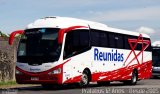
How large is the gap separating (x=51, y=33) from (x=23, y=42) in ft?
4.83

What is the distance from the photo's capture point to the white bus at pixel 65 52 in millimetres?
20984

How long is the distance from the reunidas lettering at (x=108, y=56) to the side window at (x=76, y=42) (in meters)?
1.21

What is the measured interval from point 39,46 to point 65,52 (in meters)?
1.20

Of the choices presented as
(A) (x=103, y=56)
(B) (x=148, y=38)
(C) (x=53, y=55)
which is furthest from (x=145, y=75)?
(C) (x=53, y=55)

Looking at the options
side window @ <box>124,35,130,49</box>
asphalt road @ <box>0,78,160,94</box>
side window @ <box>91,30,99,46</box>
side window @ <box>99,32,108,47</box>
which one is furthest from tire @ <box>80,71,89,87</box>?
side window @ <box>124,35,130,49</box>

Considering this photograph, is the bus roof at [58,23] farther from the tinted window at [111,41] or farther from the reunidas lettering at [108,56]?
the tinted window at [111,41]

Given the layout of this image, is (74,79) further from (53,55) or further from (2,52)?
(2,52)

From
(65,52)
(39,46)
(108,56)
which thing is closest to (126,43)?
(108,56)

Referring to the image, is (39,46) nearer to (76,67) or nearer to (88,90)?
(76,67)

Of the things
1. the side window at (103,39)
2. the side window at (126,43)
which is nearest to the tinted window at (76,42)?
the side window at (103,39)

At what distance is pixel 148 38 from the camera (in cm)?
3142

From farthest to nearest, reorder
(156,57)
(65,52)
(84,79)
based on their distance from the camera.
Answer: (156,57), (84,79), (65,52)

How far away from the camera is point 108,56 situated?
25.5 metres

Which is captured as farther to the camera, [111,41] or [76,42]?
[111,41]
